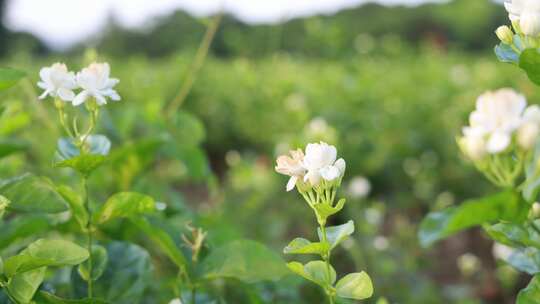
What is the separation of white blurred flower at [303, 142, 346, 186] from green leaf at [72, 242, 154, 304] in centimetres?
33

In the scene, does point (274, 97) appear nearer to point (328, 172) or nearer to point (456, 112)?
point (456, 112)

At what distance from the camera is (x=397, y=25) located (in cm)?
1425

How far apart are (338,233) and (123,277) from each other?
0.33 meters

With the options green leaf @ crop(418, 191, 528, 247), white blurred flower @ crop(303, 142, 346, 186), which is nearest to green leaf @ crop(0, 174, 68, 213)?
white blurred flower @ crop(303, 142, 346, 186)

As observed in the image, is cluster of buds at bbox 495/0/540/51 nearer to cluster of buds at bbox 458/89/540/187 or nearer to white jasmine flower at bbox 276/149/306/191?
cluster of buds at bbox 458/89/540/187

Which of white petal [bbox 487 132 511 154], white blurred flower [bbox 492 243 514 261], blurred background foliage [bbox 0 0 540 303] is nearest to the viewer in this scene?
white petal [bbox 487 132 511 154]

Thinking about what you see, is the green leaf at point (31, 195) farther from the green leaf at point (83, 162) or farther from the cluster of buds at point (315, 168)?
the cluster of buds at point (315, 168)

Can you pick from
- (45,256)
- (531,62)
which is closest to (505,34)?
(531,62)

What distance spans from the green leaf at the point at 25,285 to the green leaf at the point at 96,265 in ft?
0.28


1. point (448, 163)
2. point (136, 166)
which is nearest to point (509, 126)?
point (136, 166)

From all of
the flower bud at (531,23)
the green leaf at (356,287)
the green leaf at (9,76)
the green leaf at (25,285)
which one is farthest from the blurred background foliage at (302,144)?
the flower bud at (531,23)

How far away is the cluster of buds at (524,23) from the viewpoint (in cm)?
61

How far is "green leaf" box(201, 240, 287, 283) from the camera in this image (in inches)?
32.4

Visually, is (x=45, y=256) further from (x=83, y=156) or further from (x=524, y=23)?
(x=524, y=23)
